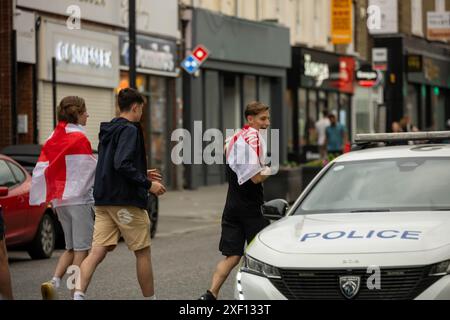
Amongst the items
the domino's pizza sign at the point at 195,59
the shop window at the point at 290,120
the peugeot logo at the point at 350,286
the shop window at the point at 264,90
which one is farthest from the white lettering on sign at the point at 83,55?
the peugeot logo at the point at 350,286

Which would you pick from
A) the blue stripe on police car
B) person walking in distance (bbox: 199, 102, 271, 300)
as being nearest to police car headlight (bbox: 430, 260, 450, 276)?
the blue stripe on police car

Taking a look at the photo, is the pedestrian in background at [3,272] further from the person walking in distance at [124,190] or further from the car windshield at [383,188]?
the car windshield at [383,188]

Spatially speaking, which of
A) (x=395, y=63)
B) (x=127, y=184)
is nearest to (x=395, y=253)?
(x=127, y=184)

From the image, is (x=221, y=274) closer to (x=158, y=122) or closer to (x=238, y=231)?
(x=238, y=231)

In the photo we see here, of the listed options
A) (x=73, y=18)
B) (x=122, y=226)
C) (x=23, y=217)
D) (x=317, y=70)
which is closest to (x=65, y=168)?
(x=122, y=226)

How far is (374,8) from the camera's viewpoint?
45.6 metres

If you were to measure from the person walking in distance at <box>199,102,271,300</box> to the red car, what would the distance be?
5208mm

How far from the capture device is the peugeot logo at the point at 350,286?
829 centimetres

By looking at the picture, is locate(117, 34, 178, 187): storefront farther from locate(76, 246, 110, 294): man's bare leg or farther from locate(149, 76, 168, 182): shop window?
locate(76, 246, 110, 294): man's bare leg

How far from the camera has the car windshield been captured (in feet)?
31.8

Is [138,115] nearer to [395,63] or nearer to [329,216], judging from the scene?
[329,216]

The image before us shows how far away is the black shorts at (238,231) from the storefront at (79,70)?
1570cm

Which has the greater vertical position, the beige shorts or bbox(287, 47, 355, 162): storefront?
bbox(287, 47, 355, 162): storefront

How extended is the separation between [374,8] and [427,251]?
3797 centimetres
